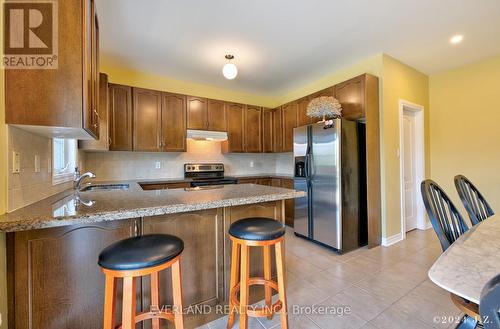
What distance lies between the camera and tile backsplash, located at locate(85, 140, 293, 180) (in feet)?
10.9

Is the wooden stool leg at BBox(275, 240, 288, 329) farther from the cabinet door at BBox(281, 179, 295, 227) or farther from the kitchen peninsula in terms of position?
the cabinet door at BBox(281, 179, 295, 227)

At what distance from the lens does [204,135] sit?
3.75 m

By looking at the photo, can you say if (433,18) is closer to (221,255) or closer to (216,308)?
(221,255)

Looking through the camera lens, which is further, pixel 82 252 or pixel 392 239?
pixel 392 239

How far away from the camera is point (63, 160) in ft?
7.34

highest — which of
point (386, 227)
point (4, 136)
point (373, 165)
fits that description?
point (4, 136)

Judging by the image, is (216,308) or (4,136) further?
(216,308)

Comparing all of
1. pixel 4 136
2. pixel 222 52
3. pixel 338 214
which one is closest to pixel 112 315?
pixel 4 136

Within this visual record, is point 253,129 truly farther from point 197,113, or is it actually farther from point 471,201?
point 471,201

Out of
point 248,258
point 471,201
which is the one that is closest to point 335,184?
point 471,201

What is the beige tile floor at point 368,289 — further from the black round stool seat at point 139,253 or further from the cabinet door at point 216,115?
the cabinet door at point 216,115

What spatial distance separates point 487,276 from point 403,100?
3.21 meters

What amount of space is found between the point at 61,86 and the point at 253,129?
3382 millimetres

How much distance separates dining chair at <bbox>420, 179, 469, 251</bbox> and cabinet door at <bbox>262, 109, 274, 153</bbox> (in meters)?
3.27
